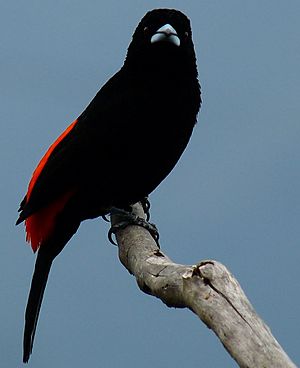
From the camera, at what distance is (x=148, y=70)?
3896mm

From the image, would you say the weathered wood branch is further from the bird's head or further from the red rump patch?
the bird's head

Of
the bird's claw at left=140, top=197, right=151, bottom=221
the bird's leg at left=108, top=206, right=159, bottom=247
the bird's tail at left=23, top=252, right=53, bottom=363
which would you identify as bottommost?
the bird's tail at left=23, top=252, right=53, bottom=363

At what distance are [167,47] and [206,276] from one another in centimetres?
151

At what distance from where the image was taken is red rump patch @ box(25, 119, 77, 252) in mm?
3863

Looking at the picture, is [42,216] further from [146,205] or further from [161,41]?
[161,41]

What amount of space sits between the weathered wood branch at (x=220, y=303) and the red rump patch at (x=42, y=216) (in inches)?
32.1

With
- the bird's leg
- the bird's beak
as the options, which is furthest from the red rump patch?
the bird's beak

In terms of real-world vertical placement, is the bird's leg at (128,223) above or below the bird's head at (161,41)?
below

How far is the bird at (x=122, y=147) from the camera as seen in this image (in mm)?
3801

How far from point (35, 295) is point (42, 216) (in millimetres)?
374

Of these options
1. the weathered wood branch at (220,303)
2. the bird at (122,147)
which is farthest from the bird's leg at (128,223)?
the weathered wood branch at (220,303)

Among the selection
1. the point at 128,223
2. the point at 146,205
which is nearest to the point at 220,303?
the point at 128,223

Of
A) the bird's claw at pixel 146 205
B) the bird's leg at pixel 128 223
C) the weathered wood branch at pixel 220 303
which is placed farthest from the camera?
the bird's claw at pixel 146 205

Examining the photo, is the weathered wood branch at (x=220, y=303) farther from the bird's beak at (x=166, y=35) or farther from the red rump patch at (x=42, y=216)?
the bird's beak at (x=166, y=35)
